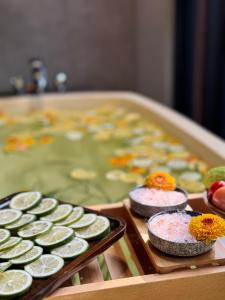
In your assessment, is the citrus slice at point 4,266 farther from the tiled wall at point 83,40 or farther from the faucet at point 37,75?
the tiled wall at point 83,40

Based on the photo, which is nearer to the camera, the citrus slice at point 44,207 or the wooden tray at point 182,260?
the wooden tray at point 182,260

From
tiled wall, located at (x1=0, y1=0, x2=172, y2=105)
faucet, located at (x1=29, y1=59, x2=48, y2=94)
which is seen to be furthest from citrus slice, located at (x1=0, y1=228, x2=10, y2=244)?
tiled wall, located at (x1=0, y1=0, x2=172, y2=105)

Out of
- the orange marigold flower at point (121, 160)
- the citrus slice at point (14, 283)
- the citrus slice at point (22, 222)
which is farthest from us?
the orange marigold flower at point (121, 160)

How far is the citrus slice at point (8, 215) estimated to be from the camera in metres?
0.99

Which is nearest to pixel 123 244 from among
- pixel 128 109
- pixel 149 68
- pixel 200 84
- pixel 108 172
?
pixel 108 172

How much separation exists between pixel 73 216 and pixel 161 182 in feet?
0.81

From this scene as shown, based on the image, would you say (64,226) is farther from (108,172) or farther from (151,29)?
(151,29)

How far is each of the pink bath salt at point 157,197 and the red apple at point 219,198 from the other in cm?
8

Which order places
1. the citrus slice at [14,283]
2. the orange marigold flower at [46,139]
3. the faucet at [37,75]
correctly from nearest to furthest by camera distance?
the citrus slice at [14,283], the orange marigold flower at [46,139], the faucet at [37,75]

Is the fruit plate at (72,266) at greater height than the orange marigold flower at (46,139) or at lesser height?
greater

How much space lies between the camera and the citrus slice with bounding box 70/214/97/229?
0.97 meters

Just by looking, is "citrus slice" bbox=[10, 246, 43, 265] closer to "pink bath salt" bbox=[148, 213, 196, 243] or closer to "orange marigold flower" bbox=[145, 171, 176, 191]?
"pink bath salt" bbox=[148, 213, 196, 243]

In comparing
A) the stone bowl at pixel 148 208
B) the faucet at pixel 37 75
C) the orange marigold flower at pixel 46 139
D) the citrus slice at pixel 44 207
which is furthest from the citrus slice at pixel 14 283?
the faucet at pixel 37 75

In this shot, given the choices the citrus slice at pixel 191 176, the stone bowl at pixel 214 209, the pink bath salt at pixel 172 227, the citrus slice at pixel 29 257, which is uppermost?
the pink bath salt at pixel 172 227
